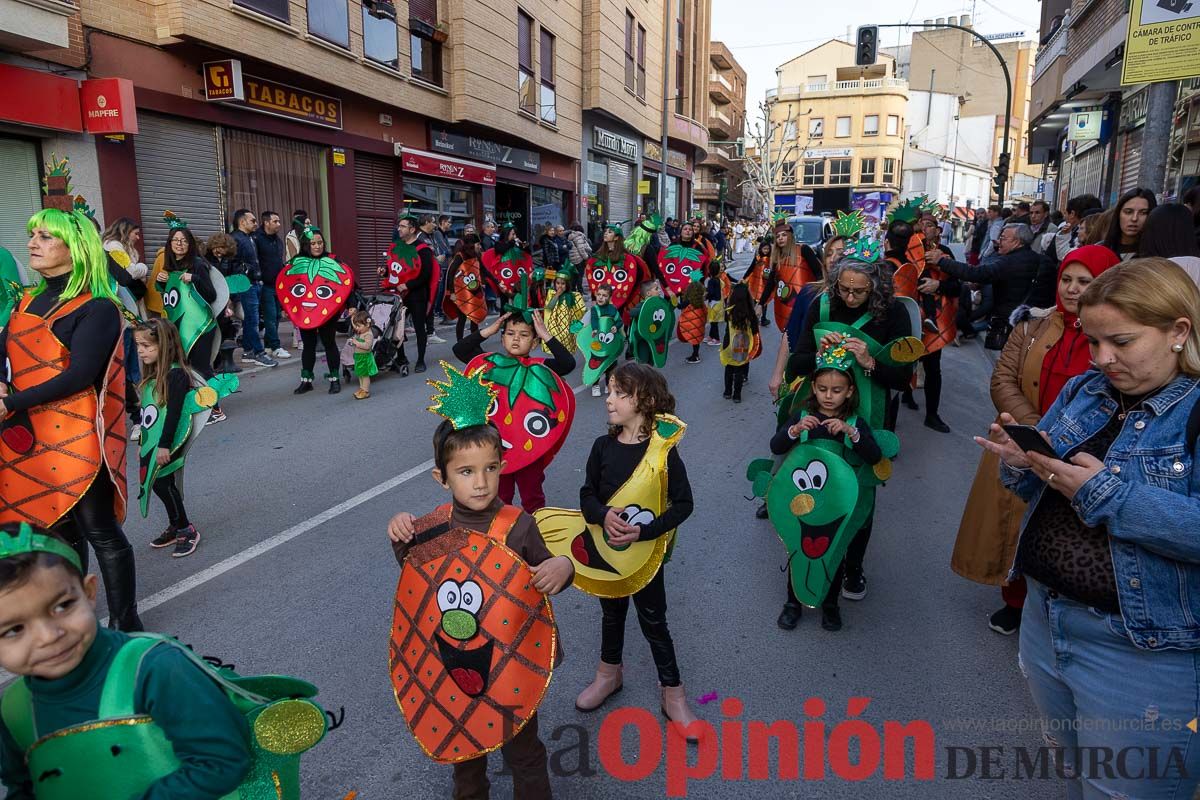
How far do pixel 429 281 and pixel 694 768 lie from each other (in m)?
8.27

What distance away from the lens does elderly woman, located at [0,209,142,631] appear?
3.22 m

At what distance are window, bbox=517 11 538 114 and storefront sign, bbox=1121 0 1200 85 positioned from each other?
1772cm

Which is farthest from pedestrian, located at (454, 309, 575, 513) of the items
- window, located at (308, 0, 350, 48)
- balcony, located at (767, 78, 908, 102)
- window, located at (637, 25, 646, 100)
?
balcony, located at (767, 78, 908, 102)

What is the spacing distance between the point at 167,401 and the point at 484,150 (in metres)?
18.5

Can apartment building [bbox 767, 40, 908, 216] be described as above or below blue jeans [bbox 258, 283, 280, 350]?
above

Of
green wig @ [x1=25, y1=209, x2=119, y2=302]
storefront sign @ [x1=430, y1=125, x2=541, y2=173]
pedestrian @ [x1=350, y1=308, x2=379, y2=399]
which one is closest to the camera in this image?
green wig @ [x1=25, y1=209, x2=119, y2=302]

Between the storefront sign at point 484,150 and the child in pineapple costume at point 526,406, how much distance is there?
53.3ft

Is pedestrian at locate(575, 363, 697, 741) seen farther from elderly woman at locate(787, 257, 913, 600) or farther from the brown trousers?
elderly woman at locate(787, 257, 913, 600)

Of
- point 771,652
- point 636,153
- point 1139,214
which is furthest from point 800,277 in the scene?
point 636,153

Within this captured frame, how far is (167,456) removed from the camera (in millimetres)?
4391

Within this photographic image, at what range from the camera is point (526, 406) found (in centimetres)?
451

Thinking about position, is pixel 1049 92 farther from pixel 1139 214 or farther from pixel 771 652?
pixel 771 652

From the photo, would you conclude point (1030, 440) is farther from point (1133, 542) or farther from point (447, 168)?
point (447, 168)

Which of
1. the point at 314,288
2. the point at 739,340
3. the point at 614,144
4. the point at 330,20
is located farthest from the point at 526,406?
the point at 614,144
